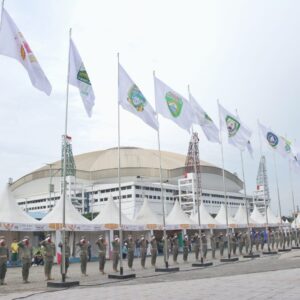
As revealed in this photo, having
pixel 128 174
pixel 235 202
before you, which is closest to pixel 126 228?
pixel 128 174

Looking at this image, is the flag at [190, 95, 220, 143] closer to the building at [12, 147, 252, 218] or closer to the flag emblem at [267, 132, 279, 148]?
the flag emblem at [267, 132, 279, 148]

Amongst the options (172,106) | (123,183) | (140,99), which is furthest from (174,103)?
(123,183)

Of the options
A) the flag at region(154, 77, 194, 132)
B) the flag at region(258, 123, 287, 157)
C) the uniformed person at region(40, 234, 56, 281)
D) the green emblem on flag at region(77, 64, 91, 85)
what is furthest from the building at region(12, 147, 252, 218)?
the green emblem on flag at region(77, 64, 91, 85)

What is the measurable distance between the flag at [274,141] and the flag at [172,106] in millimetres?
10375

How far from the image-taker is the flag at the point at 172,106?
2134 centimetres

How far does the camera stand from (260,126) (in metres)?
31.5

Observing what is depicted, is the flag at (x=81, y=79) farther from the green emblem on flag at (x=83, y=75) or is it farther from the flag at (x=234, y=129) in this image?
the flag at (x=234, y=129)

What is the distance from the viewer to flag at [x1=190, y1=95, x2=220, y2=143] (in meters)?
24.2

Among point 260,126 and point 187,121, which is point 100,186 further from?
point 187,121

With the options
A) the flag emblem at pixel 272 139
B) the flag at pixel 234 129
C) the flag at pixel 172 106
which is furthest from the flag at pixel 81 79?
the flag emblem at pixel 272 139

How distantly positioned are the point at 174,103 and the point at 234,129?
21.8ft

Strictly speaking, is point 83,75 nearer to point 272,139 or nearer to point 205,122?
point 205,122

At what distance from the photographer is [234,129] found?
27.3 metres

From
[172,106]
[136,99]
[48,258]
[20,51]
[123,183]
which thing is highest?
[123,183]
